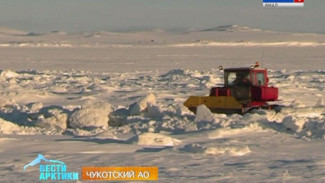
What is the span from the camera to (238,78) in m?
11.8

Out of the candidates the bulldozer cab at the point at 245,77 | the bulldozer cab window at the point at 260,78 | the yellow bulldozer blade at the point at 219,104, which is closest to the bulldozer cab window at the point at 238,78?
the bulldozer cab at the point at 245,77

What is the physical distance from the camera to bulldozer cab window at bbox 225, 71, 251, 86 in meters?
11.7

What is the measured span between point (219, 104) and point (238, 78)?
35.6 inches

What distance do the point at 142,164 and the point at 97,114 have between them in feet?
13.3

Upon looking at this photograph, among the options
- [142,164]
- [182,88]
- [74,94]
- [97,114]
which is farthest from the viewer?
[182,88]

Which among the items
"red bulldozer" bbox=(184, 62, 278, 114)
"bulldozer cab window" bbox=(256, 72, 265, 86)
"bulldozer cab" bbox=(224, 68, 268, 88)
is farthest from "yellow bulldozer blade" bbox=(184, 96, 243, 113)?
"bulldozer cab window" bbox=(256, 72, 265, 86)

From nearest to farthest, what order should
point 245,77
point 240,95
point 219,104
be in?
point 219,104 < point 240,95 < point 245,77

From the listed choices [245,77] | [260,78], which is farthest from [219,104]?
[260,78]

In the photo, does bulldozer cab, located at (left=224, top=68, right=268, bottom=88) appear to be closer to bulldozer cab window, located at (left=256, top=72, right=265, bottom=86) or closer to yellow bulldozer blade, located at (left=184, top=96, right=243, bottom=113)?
bulldozer cab window, located at (left=256, top=72, right=265, bottom=86)

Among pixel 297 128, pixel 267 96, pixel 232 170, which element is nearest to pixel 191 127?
pixel 297 128

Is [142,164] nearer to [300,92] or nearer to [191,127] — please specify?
[191,127]

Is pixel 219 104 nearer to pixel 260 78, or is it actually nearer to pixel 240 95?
pixel 240 95

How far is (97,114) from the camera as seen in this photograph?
10266mm

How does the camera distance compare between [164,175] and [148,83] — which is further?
[148,83]
